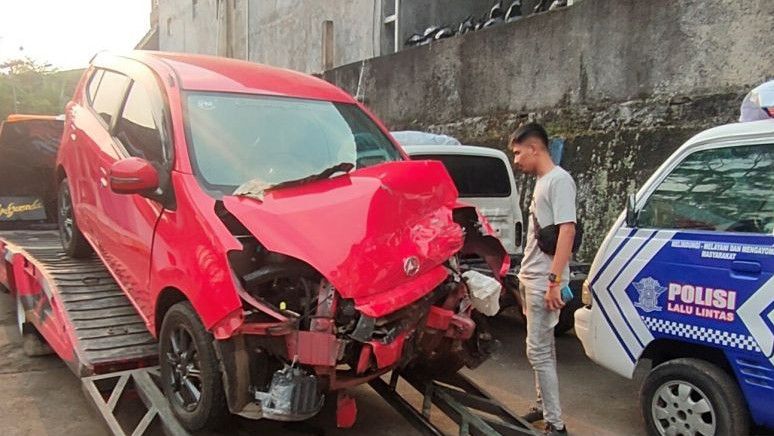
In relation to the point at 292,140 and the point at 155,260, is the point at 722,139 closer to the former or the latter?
the point at 292,140

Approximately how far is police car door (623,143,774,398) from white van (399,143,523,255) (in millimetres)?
2476

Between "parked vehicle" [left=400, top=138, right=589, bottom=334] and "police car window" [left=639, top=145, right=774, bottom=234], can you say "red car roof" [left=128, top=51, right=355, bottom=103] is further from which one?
"police car window" [left=639, top=145, right=774, bottom=234]

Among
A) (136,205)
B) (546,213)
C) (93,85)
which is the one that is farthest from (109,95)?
(546,213)

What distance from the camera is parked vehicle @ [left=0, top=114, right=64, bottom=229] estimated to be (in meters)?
7.09

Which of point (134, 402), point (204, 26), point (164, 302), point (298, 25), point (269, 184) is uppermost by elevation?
point (204, 26)

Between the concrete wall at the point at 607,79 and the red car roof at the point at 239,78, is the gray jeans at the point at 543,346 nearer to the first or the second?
the red car roof at the point at 239,78

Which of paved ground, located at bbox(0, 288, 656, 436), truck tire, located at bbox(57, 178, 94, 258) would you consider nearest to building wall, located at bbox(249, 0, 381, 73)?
truck tire, located at bbox(57, 178, 94, 258)

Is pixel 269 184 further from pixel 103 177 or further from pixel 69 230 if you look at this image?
pixel 69 230

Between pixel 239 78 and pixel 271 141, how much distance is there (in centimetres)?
62

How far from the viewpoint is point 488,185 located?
6527mm

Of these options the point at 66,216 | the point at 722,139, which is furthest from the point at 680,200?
the point at 66,216

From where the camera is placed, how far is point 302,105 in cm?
413

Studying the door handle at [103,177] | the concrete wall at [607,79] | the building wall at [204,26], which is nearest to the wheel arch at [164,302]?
the door handle at [103,177]

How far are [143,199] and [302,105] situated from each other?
1162 millimetres
